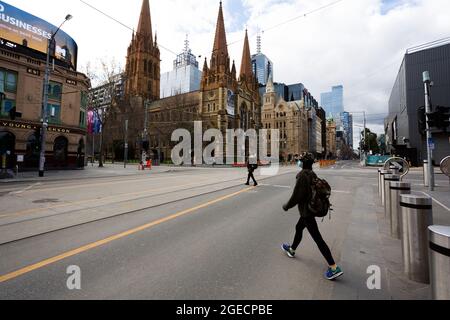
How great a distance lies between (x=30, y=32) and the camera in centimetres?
2792

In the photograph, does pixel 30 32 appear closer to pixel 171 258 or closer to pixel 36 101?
pixel 36 101

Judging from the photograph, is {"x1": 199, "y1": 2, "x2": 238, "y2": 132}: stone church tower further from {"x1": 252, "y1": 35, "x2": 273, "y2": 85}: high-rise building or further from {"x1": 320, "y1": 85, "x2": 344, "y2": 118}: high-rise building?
{"x1": 252, "y1": 35, "x2": 273, "y2": 85}: high-rise building

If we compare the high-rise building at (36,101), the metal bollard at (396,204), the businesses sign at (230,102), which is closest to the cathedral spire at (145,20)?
the businesses sign at (230,102)

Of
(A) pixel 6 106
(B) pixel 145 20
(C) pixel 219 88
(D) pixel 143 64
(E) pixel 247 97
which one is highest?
(B) pixel 145 20

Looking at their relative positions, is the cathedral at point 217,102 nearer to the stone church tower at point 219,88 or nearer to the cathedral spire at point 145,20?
the stone church tower at point 219,88

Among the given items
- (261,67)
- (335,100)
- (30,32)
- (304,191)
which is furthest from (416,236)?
(261,67)

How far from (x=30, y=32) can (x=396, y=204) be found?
1453 inches

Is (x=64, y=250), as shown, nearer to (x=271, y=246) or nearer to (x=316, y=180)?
(x=271, y=246)

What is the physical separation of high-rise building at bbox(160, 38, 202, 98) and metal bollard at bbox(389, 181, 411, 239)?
3612 inches

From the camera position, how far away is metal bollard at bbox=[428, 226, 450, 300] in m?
2.11

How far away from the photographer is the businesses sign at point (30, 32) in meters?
25.9

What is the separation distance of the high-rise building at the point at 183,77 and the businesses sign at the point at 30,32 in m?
61.7

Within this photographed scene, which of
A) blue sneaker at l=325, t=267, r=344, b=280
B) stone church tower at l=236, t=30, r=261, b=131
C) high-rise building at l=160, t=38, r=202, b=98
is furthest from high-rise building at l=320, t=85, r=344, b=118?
blue sneaker at l=325, t=267, r=344, b=280
